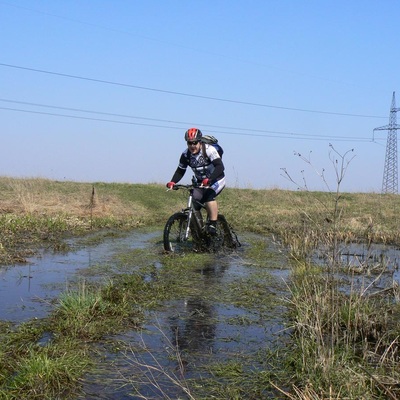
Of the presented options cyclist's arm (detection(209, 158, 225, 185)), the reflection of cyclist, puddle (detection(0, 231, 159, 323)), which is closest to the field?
puddle (detection(0, 231, 159, 323))

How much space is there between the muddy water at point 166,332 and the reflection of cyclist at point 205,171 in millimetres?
2120

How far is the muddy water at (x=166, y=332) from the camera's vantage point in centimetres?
400

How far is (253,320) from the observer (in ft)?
19.2

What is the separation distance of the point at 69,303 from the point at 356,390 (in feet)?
10.0

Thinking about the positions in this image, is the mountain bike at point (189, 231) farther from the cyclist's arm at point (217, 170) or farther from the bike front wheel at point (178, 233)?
the cyclist's arm at point (217, 170)

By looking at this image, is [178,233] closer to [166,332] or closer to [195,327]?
[195,327]

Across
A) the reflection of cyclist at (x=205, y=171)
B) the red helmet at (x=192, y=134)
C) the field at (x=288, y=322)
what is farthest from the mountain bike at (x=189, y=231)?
the red helmet at (x=192, y=134)

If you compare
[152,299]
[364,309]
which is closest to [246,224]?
[152,299]

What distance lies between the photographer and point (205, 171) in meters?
11.1

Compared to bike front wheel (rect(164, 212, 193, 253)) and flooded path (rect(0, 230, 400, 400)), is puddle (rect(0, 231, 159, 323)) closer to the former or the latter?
flooded path (rect(0, 230, 400, 400))

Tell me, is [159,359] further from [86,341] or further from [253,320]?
[253,320]

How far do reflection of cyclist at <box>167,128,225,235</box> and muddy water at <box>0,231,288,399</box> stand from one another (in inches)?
83.5

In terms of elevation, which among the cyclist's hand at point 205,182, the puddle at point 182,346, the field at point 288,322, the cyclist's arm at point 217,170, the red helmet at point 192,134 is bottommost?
the puddle at point 182,346

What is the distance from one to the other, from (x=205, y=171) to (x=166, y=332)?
6.11 m
